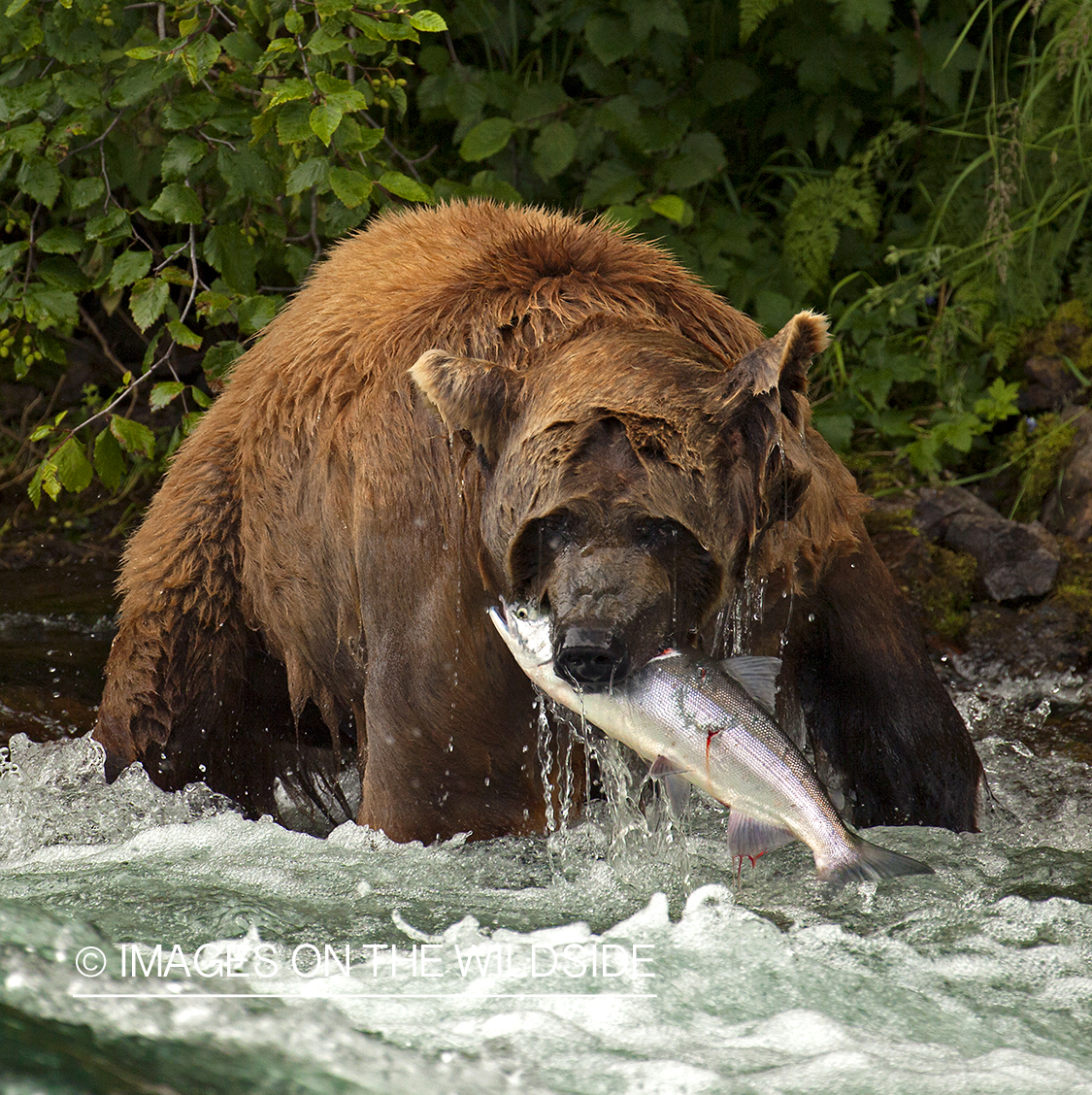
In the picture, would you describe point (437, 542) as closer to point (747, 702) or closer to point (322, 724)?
point (747, 702)

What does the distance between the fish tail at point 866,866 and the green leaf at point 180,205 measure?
3198 millimetres

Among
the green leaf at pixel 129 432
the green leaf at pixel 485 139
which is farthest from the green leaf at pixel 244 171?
the green leaf at pixel 485 139

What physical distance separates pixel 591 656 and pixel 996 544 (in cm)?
318

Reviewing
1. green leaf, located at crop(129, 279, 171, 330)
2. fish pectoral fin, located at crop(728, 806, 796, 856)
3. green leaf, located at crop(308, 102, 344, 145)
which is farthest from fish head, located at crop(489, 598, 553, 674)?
green leaf, located at crop(129, 279, 171, 330)

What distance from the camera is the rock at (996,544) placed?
17.8ft

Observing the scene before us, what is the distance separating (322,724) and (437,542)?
4.00 feet

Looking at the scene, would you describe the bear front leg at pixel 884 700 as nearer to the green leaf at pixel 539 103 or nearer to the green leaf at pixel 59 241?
the green leaf at pixel 59 241

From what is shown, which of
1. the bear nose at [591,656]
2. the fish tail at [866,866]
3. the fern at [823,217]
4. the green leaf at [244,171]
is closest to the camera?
the bear nose at [591,656]

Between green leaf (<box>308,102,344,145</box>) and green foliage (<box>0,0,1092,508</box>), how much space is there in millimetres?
753

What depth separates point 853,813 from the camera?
12.8 feet

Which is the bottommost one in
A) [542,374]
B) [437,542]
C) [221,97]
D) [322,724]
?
[322,724]

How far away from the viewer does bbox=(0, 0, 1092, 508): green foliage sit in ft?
17.8

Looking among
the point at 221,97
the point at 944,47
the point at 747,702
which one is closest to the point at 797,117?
the point at 944,47

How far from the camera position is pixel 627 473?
2.97 metres
